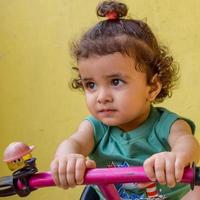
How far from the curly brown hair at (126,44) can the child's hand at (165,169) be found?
0.23 m

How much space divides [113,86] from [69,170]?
172 mm

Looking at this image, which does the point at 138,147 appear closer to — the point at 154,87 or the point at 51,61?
the point at 154,87

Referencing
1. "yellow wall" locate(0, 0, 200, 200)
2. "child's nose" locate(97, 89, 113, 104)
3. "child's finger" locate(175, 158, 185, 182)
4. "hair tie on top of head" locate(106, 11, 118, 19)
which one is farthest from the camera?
"yellow wall" locate(0, 0, 200, 200)

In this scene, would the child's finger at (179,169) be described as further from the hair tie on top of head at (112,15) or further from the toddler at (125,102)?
the hair tie on top of head at (112,15)

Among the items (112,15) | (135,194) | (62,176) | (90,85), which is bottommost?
(135,194)

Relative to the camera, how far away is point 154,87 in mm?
917

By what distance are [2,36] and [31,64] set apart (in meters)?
0.11

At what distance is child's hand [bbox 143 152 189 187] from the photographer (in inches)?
26.1

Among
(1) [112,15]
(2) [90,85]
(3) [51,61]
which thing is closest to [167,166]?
(2) [90,85]

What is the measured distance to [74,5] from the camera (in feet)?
4.75

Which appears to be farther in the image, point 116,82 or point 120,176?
point 116,82

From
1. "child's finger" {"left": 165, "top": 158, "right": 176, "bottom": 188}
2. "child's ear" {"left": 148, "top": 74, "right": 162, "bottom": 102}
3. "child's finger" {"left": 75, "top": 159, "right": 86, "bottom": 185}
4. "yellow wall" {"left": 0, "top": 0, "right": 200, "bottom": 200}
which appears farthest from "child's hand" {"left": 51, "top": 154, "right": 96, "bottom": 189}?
"yellow wall" {"left": 0, "top": 0, "right": 200, "bottom": 200}

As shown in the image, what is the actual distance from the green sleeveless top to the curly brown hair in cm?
8

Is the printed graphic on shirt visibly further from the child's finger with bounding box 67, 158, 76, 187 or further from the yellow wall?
the yellow wall
